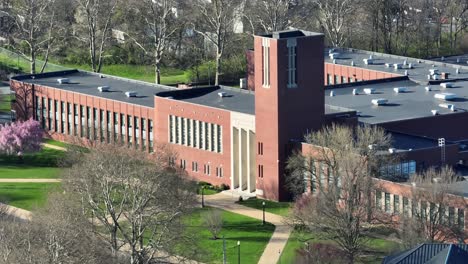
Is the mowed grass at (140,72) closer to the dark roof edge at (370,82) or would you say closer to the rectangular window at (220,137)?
the dark roof edge at (370,82)


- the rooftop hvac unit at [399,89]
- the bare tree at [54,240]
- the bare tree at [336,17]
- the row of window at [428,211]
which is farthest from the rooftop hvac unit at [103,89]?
the bare tree at [54,240]

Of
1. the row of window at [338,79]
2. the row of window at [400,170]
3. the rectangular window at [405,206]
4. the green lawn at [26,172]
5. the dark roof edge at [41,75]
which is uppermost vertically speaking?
the dark roof edge at [41,75]

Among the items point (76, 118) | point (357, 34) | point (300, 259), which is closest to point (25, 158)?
point (76, 118)

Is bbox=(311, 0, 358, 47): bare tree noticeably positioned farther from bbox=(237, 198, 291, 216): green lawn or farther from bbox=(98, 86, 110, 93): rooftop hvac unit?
bbox=(237, 198, 291, 216): green lawn

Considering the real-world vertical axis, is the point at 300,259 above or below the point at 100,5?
below

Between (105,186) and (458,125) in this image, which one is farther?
(458,125)

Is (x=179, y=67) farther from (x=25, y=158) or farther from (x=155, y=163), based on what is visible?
(x=155, y=163)

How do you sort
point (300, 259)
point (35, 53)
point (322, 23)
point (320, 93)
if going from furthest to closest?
point (322, 23) → point (35, 53) → point (320, 93) → point (300, 259)
